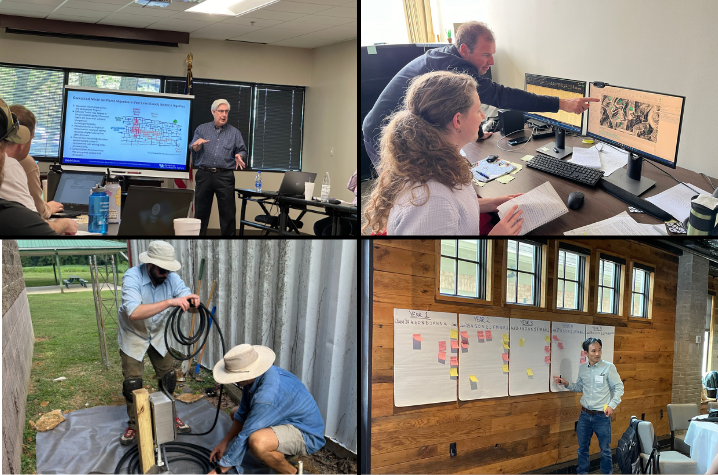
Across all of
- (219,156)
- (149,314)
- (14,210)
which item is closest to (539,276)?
(149,314)

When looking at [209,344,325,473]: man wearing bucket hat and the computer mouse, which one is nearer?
[209,344,325,473]: man wearing bucket hat

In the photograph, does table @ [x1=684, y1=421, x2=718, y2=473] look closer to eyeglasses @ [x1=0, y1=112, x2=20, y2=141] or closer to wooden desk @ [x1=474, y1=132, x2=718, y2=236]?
wooden desk @ [x1=474, y1=132, x2=718, y2=236]

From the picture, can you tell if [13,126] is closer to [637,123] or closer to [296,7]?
[637,123]

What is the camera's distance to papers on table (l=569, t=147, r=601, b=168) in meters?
2.80

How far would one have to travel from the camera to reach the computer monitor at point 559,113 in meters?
2.76

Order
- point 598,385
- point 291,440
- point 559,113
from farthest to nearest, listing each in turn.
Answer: point 598,385 < point 559,113 < point 291,440

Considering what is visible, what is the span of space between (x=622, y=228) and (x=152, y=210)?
2.31 meters

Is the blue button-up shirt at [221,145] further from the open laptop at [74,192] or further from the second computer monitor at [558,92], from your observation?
the second computer monitor at [558,92]

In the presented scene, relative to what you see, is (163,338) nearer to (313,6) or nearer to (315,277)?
(315,277)

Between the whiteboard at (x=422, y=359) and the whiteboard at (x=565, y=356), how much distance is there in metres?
0.54

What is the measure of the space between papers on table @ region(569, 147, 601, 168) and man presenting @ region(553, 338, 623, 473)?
0.91 m

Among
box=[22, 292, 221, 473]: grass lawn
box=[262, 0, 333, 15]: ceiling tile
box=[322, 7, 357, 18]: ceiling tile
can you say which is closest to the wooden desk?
box=[22, 292, 221, 473]: grass lawn

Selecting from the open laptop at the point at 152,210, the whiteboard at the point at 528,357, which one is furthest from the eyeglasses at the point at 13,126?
the whiteboard at the point at 528,357

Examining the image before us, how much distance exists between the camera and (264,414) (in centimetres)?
266
